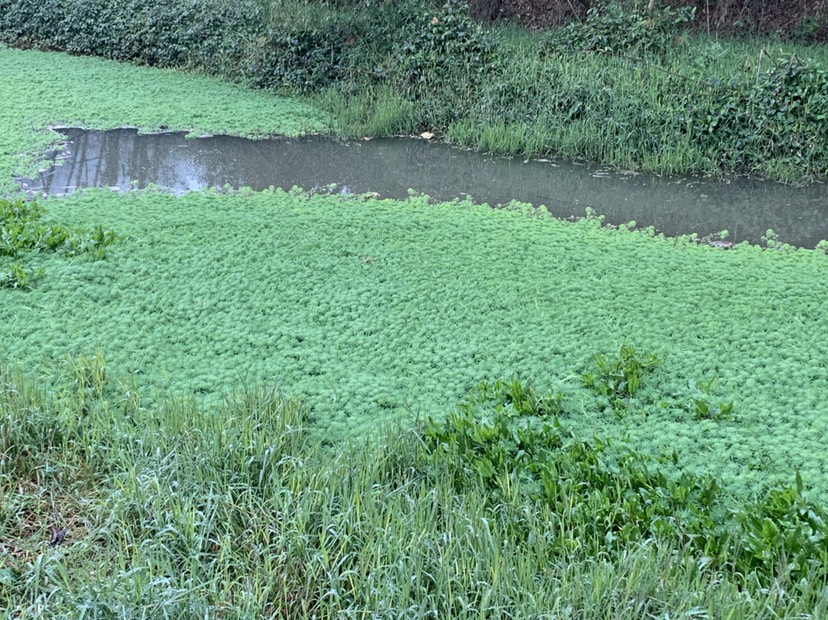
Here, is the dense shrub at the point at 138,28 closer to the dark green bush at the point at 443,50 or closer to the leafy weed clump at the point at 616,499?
the dark green bush at the point at 443,50

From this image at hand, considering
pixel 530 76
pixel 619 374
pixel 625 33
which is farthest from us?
pixel 625 33

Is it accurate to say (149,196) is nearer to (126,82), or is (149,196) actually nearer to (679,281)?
(679,281)

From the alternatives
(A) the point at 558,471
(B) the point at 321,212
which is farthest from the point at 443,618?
(B) the point at 321,212

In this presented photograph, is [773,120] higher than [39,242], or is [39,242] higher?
[773,120]

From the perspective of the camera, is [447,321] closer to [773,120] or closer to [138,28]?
[773,120]

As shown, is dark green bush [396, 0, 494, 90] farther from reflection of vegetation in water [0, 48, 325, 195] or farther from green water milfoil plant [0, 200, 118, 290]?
green water milfoil plant [0, 200, 118, 290]

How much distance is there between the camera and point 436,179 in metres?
7.54

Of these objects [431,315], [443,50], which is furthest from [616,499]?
[443,50]

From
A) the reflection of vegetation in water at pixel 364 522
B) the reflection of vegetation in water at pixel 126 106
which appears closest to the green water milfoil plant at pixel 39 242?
the reflection of vegetation in water at pixel 364 522

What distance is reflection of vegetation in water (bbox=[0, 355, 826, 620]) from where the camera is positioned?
7.79 ft

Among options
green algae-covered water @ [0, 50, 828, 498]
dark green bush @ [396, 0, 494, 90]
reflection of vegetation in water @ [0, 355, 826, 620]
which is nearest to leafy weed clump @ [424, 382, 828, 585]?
reflection of vegetation in water @ [0, 355, 826, 620]

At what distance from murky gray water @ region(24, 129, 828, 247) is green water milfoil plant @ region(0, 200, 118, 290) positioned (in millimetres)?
1637

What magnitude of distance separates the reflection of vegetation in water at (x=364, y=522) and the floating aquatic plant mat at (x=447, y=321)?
0.28m

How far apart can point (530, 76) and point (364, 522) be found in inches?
275
